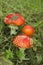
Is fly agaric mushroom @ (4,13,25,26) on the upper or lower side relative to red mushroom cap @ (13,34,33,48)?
upper

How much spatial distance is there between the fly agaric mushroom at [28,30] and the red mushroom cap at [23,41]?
98 millimetres

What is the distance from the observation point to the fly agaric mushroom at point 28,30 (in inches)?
95.9

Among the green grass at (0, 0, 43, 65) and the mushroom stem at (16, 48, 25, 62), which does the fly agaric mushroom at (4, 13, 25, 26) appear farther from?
the mushroom stem at (16, 48, 25, 62)

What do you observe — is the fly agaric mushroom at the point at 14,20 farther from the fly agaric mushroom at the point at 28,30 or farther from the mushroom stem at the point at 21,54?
the mushroom stem at the point at 21,54

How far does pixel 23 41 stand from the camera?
231 cm

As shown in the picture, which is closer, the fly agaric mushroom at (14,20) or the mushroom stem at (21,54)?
the mushroom stem at (21,54)

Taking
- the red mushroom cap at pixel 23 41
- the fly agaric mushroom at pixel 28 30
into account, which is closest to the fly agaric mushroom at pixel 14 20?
the fly agaric mushroom at pixel 28 30

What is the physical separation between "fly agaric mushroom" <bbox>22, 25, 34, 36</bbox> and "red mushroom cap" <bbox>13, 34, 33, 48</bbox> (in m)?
0.10

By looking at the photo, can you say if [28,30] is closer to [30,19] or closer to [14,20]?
[14,20]

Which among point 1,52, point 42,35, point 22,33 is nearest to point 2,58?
point 1,52

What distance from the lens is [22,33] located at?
250cm

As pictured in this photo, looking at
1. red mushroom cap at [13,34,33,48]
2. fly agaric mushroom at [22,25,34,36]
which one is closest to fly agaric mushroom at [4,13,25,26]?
fly agaric mushroom at [22,25,34,36]

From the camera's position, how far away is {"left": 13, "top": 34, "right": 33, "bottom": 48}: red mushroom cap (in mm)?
2299

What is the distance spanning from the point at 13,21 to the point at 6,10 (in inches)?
14.3
